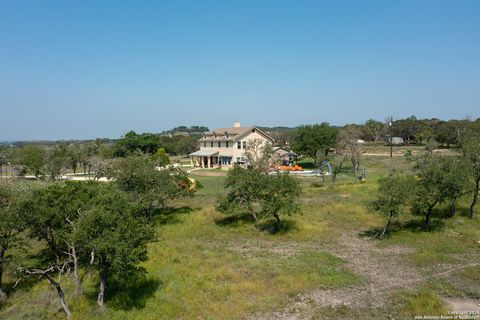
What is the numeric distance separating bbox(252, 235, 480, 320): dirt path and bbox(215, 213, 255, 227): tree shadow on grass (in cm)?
844

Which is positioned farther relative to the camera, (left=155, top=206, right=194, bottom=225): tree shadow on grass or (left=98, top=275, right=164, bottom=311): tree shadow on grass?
(left=155, top=206, right=194, bottom=225): tree shadow on grass

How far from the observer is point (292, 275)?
1667cm

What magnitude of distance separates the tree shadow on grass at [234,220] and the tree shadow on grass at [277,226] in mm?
1732

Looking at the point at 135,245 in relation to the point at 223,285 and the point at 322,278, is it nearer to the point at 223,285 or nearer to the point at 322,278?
the point at 223,285

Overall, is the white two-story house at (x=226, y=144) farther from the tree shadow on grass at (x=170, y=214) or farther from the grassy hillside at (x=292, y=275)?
the grassy hillside at (x=292, y=275)

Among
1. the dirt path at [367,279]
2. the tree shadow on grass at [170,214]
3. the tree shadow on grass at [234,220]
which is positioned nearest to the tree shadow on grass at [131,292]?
the dirt path at [367,279]

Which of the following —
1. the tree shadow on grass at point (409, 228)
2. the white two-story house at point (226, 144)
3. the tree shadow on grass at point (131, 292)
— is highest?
the white two-story house at point (226, 144)

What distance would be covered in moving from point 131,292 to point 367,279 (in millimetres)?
10837

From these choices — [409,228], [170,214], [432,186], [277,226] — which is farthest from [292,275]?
[170,214]

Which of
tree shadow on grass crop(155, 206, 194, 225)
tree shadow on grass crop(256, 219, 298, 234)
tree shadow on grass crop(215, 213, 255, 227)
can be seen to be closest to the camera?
tree shadow on grass crop(256, 219, 298, 234)

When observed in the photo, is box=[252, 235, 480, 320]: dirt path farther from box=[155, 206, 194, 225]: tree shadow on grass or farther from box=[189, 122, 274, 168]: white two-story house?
box=[189, 122, 274, 168]: white two-story house

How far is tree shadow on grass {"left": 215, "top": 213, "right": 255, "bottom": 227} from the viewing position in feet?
89.7

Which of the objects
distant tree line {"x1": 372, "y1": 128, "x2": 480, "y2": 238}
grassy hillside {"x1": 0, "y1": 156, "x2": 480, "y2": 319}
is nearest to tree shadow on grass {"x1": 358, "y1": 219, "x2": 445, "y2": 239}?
grassy hillside {"x1": 0, "y1": 156, "x2": 480, "y2": 319}

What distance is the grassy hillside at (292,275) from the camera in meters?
13.7
